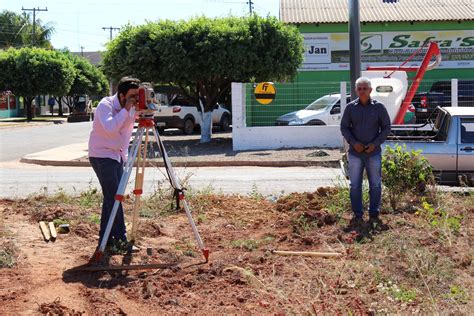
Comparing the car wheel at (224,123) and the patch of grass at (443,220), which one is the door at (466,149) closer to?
the patch of grass at (443,220)

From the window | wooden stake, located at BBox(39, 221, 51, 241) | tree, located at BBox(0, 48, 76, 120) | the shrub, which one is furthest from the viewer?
tree, located at BBox(0, 48, 76, 120)

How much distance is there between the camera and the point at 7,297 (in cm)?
511

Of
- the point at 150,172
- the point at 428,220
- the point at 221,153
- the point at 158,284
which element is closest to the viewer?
the point at 158,284

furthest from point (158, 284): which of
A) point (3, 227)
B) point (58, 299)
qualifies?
point (3, 227)

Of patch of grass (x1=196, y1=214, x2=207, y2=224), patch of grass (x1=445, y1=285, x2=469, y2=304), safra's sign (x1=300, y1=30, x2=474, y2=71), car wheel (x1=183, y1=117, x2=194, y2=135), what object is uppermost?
safra's sign (x1=300, y1=30, x2=474, y2=71)

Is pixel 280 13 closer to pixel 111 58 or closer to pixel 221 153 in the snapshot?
pixel 111 58

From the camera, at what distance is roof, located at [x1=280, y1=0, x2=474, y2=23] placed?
32.8 m

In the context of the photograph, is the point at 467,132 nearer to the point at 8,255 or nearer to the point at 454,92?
the point at 8,255

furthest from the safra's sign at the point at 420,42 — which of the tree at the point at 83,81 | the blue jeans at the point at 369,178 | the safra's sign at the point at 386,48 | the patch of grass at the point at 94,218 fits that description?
the tree at the point at 83,81

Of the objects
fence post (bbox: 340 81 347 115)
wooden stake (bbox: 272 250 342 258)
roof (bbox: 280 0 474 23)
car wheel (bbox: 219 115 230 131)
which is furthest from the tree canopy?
wooden stake (bbox: 272 250 342 258)

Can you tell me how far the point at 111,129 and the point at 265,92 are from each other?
15281 mm

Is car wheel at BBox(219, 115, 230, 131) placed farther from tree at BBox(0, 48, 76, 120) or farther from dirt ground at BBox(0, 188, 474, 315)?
dirt ground at BBox(0, 188, 474, 315)

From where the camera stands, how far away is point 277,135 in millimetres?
20969

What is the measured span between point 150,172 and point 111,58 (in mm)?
8279
